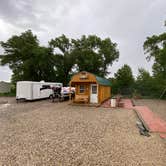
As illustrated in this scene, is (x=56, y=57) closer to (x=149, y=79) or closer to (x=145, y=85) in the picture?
(x=145, y=85)

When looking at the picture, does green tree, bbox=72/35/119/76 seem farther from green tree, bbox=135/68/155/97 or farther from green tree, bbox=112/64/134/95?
green tree, bbox=135/68/155/97

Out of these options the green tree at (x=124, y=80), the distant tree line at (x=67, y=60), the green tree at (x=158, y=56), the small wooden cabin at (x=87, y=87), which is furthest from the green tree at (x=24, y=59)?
the green tree at (x=158, y=56)

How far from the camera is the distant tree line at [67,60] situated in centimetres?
2314

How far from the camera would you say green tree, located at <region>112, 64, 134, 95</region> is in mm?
22828

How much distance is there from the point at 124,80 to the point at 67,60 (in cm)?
1013

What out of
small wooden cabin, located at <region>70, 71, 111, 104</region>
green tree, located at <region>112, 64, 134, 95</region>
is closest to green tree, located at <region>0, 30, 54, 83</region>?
green tree, located at <region>112, 64, 134, 95</region>

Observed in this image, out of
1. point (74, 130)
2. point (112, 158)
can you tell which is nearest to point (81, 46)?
point (74, 130)

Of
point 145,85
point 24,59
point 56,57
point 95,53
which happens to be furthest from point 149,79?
point 24,59

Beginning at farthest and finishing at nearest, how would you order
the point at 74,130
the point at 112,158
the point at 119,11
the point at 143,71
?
the point at 143,71
the point at 119,11
the point at 74,130
the point at 112,158

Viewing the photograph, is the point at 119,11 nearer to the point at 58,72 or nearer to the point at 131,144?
the point at 131,144

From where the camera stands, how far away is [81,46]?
27922mm

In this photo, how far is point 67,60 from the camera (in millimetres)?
26750

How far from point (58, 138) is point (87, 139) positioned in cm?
100

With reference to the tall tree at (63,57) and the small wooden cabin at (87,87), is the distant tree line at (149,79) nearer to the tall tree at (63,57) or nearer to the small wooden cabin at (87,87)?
the tall tree at (63,57)
